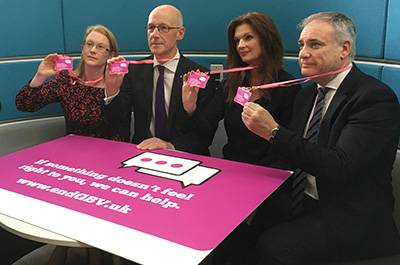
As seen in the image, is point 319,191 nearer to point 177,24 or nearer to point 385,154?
point 385,154

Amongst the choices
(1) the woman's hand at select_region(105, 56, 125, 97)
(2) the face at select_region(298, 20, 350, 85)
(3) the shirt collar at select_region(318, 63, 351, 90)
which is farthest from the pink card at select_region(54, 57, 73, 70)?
(3) the shirt collar at select_region(318, 63, 351, 90)

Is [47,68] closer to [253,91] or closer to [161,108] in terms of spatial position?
[161,108]

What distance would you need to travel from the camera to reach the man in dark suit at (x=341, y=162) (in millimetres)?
1516

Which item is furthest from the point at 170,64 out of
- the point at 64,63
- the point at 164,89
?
the point at 64,63

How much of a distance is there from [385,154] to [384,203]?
0.20m

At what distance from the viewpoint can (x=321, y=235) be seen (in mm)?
1570

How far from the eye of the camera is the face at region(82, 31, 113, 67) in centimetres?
250

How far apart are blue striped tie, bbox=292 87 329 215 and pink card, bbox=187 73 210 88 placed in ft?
1.82

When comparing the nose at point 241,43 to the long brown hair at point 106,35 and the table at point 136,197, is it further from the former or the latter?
the long brown hair at point 106,35

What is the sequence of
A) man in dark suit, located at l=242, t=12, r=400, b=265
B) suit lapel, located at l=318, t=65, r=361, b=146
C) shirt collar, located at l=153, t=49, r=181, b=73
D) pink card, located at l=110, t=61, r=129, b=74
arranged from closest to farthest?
man in dark suit, located at l=242, t=12, r=400, b=265, suit lapel, located at l=318, t=65, r=361, b=146, pink card, located at l=110, t=61, r=129, b=74, shirt collar, located at l=153, t=49, r=181, b=73

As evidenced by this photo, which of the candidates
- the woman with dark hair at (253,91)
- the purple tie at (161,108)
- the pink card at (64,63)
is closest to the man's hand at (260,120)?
the woman with dark hair at (253,91)

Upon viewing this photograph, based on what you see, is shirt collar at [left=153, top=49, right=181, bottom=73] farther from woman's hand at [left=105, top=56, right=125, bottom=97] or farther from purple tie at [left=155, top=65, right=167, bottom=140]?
woman's hand at [left=105, top=56, right=125, bottom=97]

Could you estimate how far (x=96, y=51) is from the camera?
8.23ft

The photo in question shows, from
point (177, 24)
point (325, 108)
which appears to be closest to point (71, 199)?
point (325, 108)
